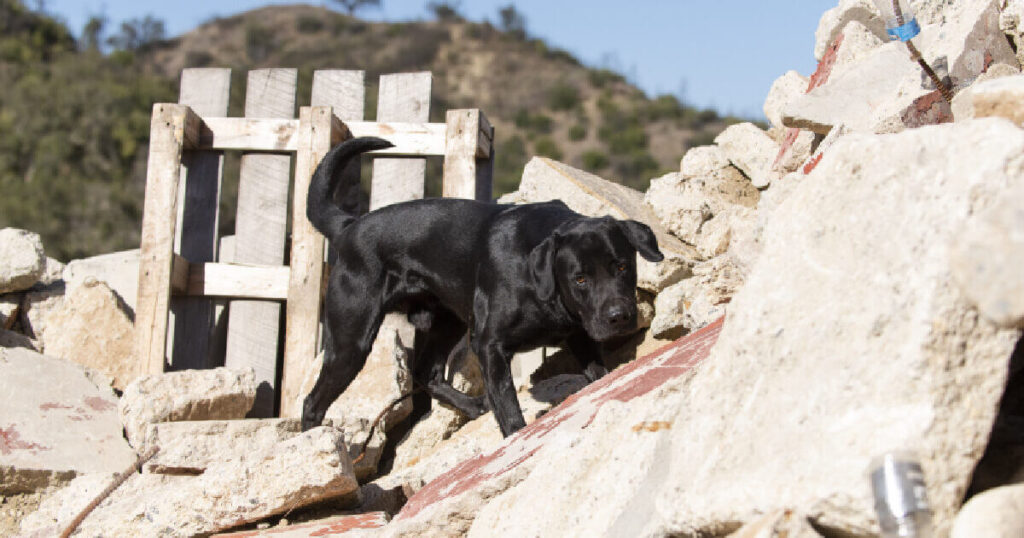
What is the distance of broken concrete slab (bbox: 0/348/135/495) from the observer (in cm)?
431

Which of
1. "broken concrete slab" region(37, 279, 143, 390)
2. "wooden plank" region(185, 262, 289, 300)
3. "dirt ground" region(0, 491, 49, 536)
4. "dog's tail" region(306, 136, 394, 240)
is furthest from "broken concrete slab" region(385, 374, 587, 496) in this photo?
"broken concrete slab" region(37, 279, 143, 390)

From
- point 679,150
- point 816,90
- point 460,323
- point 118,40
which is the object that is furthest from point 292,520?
point 118,40

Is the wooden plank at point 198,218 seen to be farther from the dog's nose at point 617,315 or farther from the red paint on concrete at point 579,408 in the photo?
the red paint on concrete at point 579,408

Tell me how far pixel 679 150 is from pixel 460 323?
3013 cm

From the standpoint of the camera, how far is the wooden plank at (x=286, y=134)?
5812 mm

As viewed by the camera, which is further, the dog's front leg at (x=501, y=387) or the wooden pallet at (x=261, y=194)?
the wooden pallet at (x=261, y=194)

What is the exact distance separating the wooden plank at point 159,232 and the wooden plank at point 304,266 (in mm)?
684

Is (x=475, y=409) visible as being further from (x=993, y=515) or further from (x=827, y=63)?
(x=993, y=515)

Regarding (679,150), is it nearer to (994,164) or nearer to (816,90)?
(816,90)

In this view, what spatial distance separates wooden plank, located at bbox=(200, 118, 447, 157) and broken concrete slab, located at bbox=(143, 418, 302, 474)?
180 centimetres

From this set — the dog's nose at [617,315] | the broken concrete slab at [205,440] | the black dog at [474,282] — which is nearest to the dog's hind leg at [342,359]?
the black dog at [474,282]

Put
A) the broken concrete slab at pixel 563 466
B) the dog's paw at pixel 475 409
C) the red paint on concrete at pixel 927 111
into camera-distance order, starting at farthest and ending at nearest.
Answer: the dog's paw at pixel 475 409
the red paint on concrete at pixel 927 111
the broken concrete slab at pixel 563 466

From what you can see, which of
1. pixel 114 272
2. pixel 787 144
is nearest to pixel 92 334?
pixel 114 272

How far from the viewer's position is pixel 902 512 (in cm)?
144
